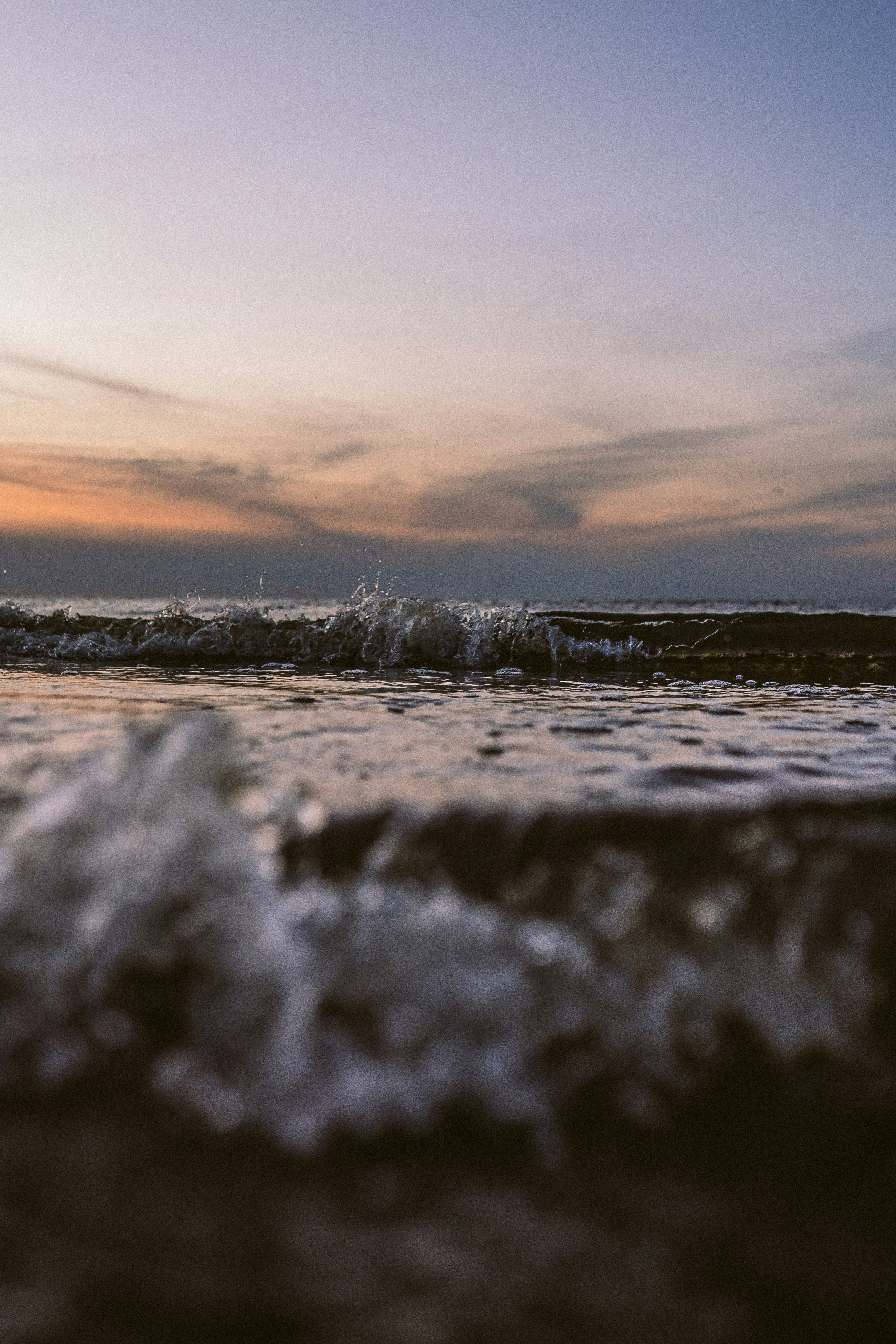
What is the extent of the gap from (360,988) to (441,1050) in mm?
199

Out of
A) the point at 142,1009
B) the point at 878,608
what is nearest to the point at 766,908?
the point at 142,1009

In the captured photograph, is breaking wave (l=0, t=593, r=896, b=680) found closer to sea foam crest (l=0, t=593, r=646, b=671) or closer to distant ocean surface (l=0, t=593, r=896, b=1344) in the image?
sea foam crest (l=0, t=593, r=646, b=671)

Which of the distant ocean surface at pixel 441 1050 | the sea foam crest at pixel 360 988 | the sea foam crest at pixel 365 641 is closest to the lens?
the distant ocean surface at pixel 441 1050

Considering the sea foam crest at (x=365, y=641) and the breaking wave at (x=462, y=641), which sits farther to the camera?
the sea foam crest at (x=365, y=641)

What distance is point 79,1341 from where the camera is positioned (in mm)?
1012

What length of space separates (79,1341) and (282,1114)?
465 mm

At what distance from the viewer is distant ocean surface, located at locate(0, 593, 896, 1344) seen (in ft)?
3.68

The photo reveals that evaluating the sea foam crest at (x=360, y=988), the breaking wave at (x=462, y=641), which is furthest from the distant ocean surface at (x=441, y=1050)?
the breaking wave at (x=462, y=641)

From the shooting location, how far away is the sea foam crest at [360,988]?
1.50 meters

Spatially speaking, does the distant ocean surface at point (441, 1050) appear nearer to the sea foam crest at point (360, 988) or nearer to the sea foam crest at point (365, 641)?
the sea foam crest at point (360, 988)

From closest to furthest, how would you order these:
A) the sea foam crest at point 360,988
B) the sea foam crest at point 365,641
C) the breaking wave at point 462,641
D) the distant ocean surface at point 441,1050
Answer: the distant ocean surface at point 441,1050, the sea foam crest at point 360,988, the breaking wave at point 462,641, the sea foam crest at point 365,641

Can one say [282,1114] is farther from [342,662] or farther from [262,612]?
[262,612]

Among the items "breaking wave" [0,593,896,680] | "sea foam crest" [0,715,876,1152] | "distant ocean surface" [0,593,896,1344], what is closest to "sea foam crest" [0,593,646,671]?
"breaking wave" [0,593,896,680]

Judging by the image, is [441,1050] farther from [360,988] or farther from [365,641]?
[365,641]
